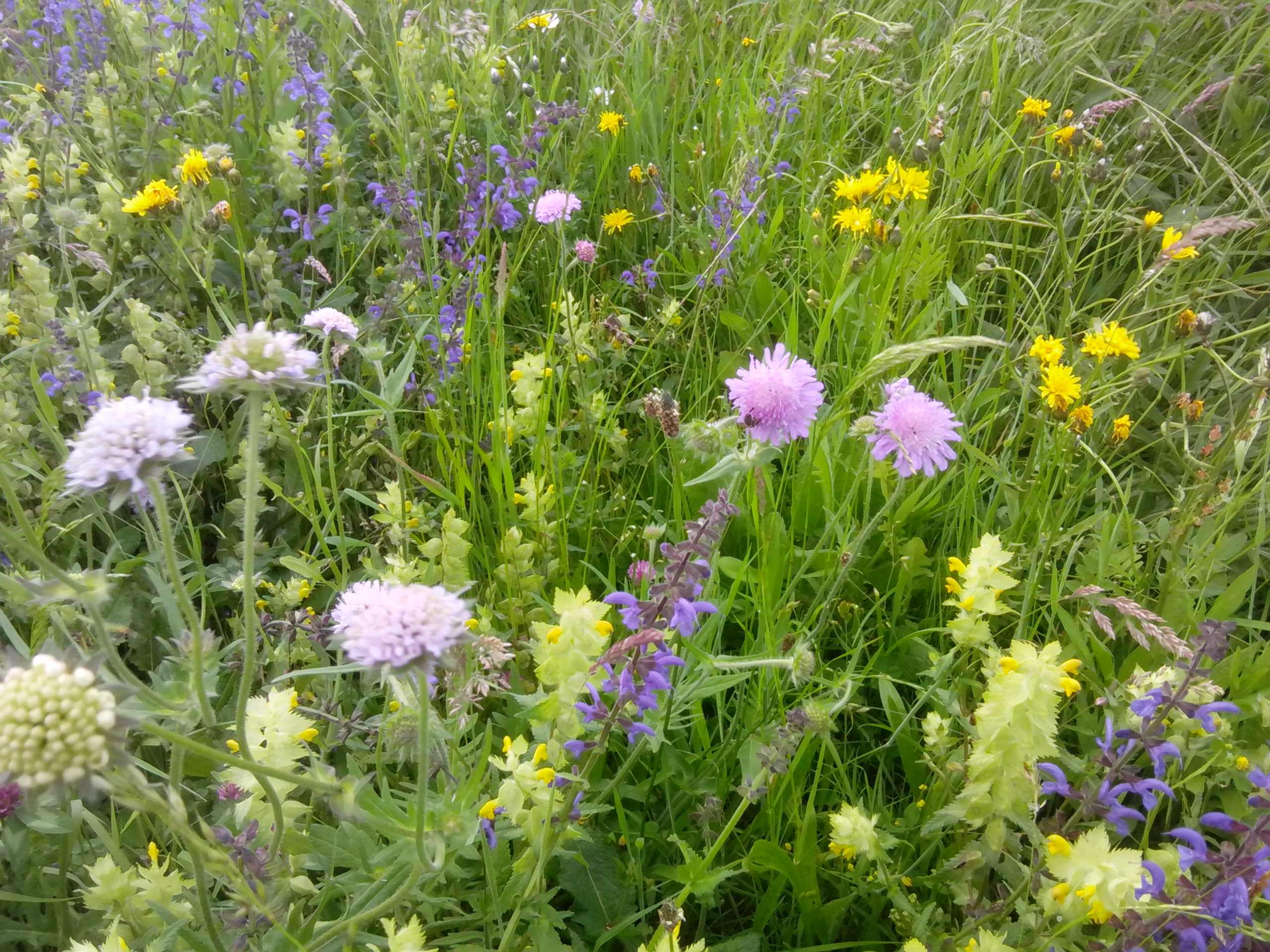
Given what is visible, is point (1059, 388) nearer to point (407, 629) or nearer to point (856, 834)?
point (856, 834)

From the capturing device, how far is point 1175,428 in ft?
6.20

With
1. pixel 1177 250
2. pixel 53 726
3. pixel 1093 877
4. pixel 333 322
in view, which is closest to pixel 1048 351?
pixel 1177 250

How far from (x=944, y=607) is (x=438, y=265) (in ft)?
4.95

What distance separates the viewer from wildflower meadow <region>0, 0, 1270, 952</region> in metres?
0.98

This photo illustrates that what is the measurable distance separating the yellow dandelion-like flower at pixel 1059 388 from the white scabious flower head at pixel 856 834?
878mm

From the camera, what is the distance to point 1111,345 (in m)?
1.60

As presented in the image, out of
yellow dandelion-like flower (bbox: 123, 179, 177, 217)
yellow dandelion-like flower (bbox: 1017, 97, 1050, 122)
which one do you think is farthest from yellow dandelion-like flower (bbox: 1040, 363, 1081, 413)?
yellow dandelion-like flower (bbox: 123, 179, 177, 217)

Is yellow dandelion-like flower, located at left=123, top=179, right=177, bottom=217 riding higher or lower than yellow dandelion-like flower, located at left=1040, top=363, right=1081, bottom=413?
higher

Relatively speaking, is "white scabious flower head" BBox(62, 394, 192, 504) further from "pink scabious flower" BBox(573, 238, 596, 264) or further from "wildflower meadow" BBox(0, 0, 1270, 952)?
"pink scabious flower" BBox(573, 238, 596, 264)

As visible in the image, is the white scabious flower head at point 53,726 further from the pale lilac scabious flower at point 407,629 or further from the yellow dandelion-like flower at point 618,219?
the yellow dandelion-like flower at point 618,219

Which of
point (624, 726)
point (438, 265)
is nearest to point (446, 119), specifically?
point (438, 265)

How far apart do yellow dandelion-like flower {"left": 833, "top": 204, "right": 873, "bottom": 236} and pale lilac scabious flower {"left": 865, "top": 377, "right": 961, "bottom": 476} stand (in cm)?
76

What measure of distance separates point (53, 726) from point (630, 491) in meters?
1.31

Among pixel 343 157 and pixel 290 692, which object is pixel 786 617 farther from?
pixel 343 157
